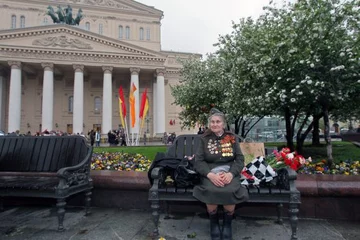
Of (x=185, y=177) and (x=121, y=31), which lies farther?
(x=121, y=31)

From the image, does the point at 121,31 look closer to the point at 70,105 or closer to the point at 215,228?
the point at 70,105

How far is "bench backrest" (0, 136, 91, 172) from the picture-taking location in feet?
16.4

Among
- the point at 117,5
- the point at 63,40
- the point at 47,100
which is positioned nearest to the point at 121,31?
the point at 117,5

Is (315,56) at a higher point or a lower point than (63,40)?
lower

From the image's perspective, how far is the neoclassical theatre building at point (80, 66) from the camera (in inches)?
1388

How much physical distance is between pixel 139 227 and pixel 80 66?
37.0 metres

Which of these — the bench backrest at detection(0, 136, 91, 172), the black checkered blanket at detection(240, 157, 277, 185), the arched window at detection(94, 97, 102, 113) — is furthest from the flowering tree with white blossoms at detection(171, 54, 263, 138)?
the arched window at detection(94, 97, 102, 113)

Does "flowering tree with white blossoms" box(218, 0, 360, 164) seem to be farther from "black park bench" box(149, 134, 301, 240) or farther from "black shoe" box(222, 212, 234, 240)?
"black shoe" box(222, 212, 234, 240)

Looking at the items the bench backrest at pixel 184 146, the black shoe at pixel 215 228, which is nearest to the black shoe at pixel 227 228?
the black shoe at pixel 215 228

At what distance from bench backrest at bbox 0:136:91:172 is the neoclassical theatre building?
24.2m

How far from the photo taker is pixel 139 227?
381 cm

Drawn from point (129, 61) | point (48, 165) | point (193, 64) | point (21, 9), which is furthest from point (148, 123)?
point (48, 165)

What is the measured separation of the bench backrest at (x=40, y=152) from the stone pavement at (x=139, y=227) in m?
0.93

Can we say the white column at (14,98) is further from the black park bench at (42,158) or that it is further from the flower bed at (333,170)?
the flower bed at (333,170)
